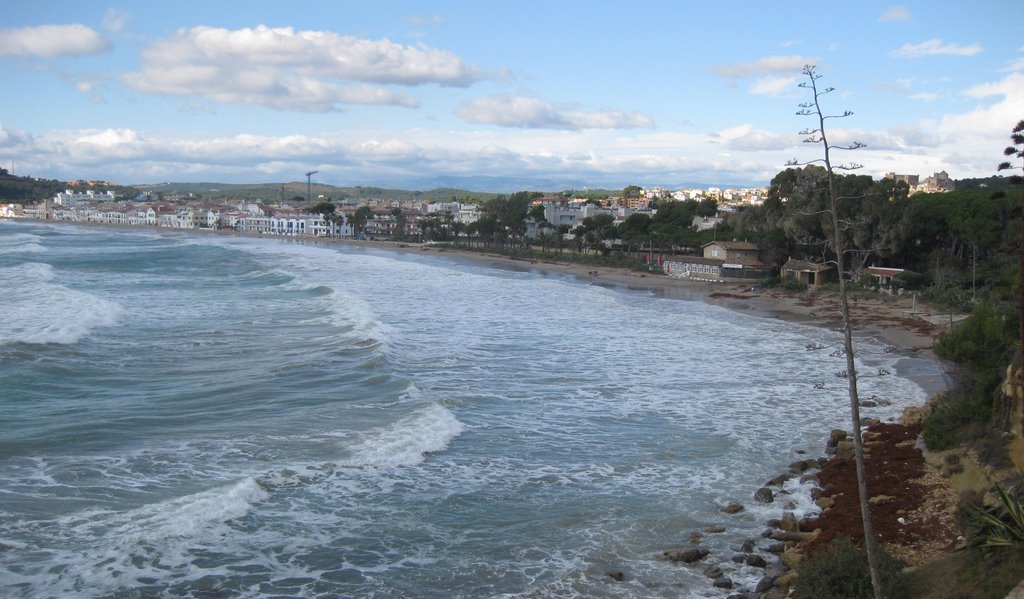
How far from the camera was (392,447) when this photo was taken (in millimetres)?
14023

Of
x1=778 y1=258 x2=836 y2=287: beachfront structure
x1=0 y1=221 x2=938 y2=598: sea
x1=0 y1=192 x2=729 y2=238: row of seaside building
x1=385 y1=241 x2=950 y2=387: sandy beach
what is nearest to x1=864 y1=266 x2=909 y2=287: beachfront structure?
x1=385 y1=241 x2=950 y2=387: sandy beach

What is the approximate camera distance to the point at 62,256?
58656 mm

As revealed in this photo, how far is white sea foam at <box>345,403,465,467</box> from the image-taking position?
13.5 m

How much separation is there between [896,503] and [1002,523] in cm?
339

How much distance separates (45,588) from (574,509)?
6.55 metres

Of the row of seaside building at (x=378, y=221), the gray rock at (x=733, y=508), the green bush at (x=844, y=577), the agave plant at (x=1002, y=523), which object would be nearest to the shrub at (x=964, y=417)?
the gray rock at (x=733, y=508)

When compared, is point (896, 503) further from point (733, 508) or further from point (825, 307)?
point (825, 307)

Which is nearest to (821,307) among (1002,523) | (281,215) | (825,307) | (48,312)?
(825,307)

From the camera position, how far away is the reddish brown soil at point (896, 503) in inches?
389

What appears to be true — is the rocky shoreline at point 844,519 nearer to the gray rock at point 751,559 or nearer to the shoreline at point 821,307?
the gray rock at point 751,559

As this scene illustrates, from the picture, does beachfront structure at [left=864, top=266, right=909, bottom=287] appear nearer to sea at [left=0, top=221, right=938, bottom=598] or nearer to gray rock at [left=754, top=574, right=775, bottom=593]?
sea at [left=0, top=221, right=938, bottom=598]

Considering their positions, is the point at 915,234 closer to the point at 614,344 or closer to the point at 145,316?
the point at 614,344

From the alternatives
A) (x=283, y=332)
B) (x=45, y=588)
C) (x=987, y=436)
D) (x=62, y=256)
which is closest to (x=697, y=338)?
(x=283, y=332)

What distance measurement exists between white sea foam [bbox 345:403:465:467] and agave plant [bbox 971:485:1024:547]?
8.17m
